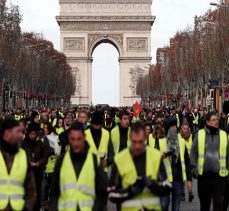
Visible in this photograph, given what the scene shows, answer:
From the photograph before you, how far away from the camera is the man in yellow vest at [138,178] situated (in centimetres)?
870

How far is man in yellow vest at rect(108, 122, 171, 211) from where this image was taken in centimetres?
870

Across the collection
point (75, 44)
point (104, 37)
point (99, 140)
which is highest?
point (104, 37)

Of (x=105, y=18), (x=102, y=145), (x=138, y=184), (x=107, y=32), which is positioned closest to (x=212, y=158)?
(x=102, y=145)

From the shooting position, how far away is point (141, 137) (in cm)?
873

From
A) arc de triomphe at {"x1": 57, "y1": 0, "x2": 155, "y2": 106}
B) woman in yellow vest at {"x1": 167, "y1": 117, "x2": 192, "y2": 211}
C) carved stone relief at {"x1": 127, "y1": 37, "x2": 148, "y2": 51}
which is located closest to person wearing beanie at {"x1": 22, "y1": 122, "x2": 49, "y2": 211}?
woman in yellow vest at {"x1": 167, "y1": 117, "x2": 192, "y2": 211}

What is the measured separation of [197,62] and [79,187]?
6102 cm

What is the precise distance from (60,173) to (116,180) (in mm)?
641

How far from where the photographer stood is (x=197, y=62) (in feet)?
228

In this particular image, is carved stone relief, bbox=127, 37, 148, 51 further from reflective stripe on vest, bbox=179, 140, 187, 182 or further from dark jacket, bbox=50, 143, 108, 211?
dark jacket, bbox=50, 143, 108, 211

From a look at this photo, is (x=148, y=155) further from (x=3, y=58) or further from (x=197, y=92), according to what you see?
(x=197, y=92)

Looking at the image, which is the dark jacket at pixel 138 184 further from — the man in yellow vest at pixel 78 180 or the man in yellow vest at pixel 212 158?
→ the man in yellow vest at pixel 212 158

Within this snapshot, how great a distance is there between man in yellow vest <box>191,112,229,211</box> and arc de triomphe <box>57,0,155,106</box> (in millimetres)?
113091

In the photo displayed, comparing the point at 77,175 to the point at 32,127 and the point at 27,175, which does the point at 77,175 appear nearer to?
the point at 27,175

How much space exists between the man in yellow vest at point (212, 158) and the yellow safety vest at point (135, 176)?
3.83 meters
